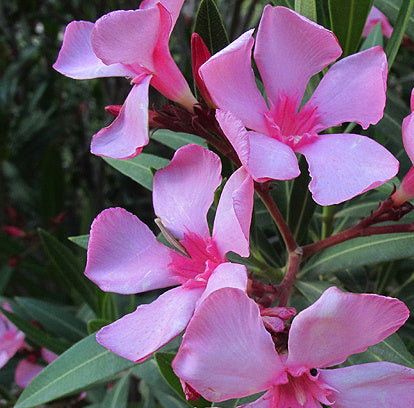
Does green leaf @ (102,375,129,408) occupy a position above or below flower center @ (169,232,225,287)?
below

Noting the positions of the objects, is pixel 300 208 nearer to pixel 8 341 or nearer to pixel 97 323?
pixel 97 323

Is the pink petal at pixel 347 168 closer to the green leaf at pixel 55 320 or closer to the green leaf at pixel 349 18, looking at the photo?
the green leaf at pixel 349 18

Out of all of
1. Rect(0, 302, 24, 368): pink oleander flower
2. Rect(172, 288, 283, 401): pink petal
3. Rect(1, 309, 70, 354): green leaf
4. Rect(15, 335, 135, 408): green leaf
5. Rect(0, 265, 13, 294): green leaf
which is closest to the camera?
Rect(172, 288, 283, 401): pink petal

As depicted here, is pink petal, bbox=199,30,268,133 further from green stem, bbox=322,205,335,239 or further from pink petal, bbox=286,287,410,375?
green stem, bbox=322,205,335,239

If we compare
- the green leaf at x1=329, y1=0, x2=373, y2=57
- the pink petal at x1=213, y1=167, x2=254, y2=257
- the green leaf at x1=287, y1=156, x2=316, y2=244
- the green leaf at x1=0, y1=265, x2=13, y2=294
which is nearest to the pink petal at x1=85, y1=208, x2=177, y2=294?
the pink petal at x1=213, y1=167, x2=254, y2=257

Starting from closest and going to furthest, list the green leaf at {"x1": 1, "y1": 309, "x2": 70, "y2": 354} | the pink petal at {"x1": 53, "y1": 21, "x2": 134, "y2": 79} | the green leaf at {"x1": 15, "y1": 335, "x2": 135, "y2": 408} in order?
1. the pink petal at {"x1": 53, "y1": 21, "x2": 134, "y2": 79}
2. the green leaf at {"x1": 15, "y1": 335, "x2": 135, "y2": 408}
3. the green leaf at {"x1": 1, "y1": 309, "x2": 70, "y2": 354}

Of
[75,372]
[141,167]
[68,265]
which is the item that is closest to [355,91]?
[141,167]

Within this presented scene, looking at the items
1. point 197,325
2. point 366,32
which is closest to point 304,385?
point 197,325

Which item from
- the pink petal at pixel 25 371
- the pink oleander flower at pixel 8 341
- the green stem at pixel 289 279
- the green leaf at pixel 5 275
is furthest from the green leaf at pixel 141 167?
the green leaf at pixel 5 275
